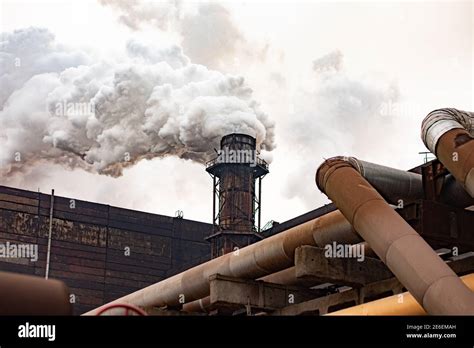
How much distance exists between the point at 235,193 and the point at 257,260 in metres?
19.9

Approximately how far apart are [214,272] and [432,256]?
9079 millimetres

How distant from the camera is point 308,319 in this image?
542 centimetres

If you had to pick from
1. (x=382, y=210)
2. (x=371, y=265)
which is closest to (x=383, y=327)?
(x=382, y=210)

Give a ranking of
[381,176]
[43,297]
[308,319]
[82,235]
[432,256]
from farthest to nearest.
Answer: [82,235] < [381,176] < [432,256] < [308,319] < [43,297]

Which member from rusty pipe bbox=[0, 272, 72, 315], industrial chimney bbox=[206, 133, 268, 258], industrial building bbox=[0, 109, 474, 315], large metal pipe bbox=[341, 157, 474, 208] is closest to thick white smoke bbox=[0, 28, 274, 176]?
industrial chimney bbox=[206, 133, 268, 258]

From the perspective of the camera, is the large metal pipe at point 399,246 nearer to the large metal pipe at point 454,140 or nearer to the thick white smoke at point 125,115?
the large metal pipe at point 454,140

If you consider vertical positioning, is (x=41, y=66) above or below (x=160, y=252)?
above

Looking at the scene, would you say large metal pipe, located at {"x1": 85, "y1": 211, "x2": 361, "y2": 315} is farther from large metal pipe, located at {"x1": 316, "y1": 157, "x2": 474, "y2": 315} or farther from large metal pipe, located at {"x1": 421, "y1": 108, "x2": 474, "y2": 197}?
large metal pipe, located at {"x1": 421, "y1": 108, "x2": 474, "y2": 197}

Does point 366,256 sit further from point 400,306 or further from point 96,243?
point 96,243

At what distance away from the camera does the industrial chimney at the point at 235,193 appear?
127ft

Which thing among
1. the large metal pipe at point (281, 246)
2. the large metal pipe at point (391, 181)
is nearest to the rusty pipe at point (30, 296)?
the large metal pipe at point (281, 246)

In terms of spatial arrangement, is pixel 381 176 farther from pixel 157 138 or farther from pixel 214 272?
pixel 157 138

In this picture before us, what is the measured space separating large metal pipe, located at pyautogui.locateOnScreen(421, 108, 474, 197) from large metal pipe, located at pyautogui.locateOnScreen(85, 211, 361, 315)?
273cm

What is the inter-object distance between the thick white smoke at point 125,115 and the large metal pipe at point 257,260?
1947cm
